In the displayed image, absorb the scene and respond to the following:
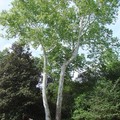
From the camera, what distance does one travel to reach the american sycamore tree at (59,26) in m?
22.4

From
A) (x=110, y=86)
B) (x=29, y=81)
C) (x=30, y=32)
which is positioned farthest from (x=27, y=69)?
(x=110, y=86)

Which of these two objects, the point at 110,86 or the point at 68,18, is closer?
the point at 110,86

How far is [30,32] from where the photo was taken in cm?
2258

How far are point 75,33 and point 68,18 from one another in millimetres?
1075

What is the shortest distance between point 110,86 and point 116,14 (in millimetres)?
5075

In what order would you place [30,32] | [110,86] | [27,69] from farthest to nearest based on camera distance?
[27,69]
[30,32]
[110,86]

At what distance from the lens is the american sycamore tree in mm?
22359

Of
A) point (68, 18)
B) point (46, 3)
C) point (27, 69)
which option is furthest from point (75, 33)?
point (27, 69)

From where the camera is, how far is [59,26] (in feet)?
73.3

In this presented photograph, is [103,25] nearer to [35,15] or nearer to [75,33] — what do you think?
[75,33]

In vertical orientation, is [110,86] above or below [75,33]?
below

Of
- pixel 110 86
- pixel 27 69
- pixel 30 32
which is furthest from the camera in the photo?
pixel 27 69

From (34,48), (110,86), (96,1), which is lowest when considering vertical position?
(110,86)

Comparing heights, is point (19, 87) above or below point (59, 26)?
below
